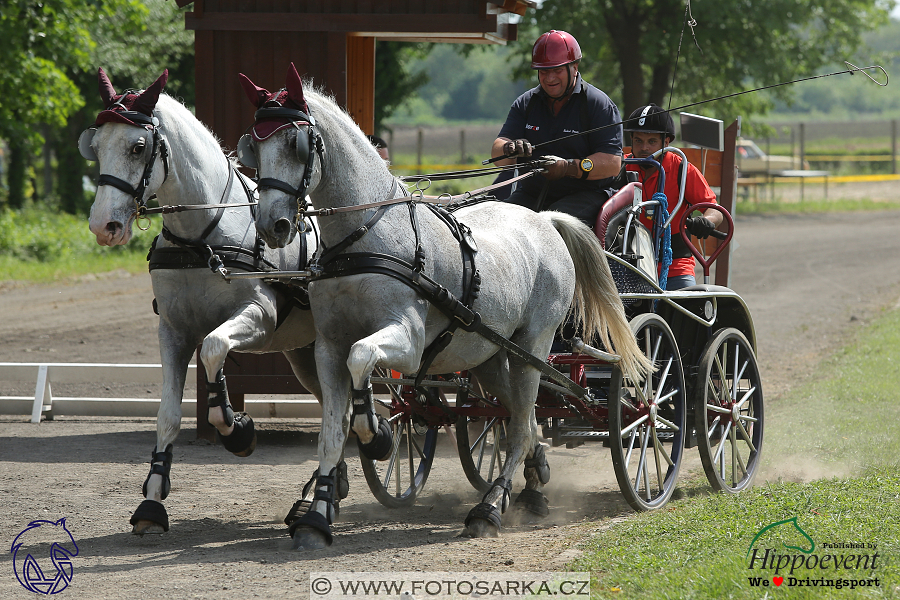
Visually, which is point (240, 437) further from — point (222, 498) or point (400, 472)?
point (400, 472)

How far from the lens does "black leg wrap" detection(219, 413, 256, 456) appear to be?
4.88 meters

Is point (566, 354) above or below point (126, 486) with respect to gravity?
above

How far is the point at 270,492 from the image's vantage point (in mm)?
6180

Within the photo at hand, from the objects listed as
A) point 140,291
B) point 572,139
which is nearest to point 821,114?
point 140,291

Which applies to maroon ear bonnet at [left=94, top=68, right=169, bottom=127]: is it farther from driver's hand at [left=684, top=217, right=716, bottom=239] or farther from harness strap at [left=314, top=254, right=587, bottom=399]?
driver's hand at [left=684, top=217, right=716, bottom=239]

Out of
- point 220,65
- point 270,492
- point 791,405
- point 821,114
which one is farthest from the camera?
point 821,114

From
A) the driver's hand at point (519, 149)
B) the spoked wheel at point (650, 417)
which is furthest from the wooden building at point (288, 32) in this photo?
the spoked wheel at point (650, 417)

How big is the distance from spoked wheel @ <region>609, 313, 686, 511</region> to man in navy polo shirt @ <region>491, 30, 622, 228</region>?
0.81 metres

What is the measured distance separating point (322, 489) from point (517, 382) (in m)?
1.28

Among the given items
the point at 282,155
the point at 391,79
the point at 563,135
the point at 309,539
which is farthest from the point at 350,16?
the point at 391,79

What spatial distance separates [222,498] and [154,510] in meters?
1.12

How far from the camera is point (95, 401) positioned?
27.5 ft

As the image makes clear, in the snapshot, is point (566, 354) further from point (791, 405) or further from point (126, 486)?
point (791, 405)

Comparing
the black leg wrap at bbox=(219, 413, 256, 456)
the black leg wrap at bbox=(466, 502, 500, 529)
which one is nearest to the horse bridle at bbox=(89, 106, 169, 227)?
the black leg wrap at bbox=(219, 413, 256, 456)
